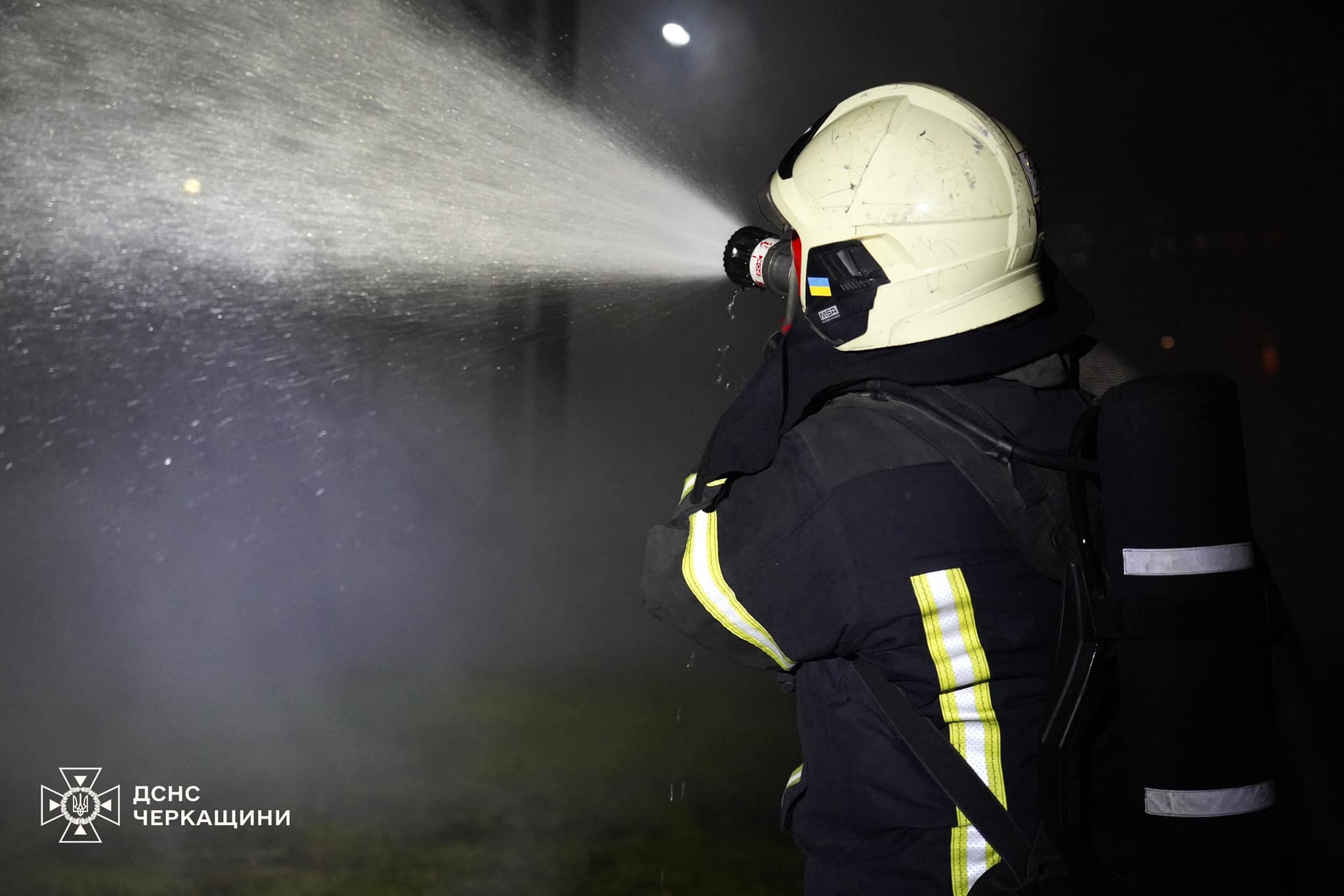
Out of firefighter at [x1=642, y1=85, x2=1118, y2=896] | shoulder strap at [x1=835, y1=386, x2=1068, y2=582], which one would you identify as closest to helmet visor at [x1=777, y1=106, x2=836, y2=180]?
firefighter at [x1=642, y1=85, x2=1118, y2=896]

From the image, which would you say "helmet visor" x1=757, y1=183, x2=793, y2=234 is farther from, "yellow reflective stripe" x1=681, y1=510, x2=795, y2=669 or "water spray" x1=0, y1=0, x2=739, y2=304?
"water spray" x1=0, y1=0, x2=739, y2=304

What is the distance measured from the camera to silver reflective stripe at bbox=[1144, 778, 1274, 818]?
1.25m

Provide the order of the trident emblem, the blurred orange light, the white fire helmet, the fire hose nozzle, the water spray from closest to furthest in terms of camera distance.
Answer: the white fire helmet
the fire hose nozzle
the trident emblem
the water spray
the blurred orange light

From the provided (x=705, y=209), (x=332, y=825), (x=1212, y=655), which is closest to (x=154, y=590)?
(x=332, y=825)

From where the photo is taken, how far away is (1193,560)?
1242 millimetres

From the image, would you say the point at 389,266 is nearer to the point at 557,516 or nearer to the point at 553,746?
the point at 557,516

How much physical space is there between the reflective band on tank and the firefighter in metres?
0.18

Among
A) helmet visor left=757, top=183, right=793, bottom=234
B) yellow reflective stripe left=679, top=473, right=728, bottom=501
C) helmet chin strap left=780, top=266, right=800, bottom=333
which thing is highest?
helmet visor left=757, top=183, right=793, bottom=234

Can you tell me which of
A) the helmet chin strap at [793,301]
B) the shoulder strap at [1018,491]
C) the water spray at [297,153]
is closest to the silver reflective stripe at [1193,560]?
the shoulder strap at [1018,491]

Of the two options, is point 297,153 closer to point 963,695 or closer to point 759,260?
point 759,260

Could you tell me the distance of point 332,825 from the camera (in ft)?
12.1

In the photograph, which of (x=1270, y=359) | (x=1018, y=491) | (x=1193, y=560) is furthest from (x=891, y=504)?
(x=1270, y=359)

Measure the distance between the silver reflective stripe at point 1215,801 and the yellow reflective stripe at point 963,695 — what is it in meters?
0.25

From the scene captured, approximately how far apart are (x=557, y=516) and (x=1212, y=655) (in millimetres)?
3605
